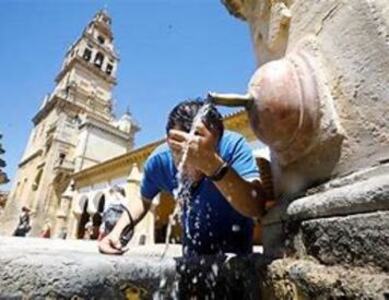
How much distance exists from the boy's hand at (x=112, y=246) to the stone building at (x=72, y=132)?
19.2 meters

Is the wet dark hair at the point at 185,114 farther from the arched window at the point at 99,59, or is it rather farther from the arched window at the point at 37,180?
the arched window at the point at 99,59

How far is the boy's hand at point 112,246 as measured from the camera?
1359mm

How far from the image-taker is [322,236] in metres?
0.86

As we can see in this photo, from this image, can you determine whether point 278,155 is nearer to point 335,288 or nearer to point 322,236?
point 322,236

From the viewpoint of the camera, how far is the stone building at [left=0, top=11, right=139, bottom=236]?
67.6 ft

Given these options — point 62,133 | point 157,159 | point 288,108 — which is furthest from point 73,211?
point 288,108

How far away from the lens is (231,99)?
1.08 metres

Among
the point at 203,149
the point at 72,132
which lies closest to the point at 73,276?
the point at 203,149

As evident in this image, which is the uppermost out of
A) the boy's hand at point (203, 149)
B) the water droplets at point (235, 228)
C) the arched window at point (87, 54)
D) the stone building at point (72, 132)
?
the arched window at point (87, 54)

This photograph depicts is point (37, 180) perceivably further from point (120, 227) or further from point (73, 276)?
point (73, 276)

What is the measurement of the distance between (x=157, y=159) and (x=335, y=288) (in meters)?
1.31

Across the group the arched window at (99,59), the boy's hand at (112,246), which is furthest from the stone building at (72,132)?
the boy's hand at (112,246)

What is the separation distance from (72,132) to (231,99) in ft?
77.6

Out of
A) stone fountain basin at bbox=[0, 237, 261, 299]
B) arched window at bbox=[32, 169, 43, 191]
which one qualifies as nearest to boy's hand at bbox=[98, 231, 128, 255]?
stone fountain basin at bbox=[0, 237, 261, 299]
